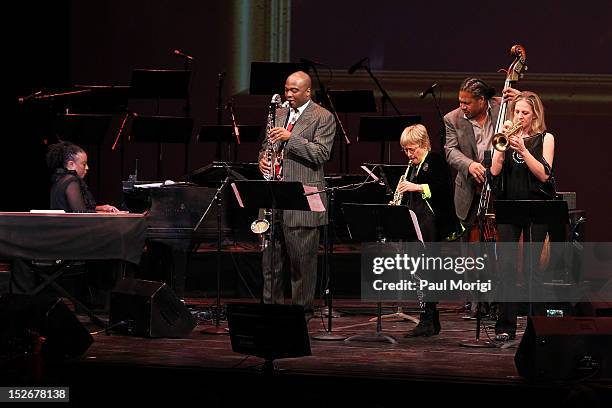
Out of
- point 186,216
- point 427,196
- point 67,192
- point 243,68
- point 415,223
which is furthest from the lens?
point 243,68

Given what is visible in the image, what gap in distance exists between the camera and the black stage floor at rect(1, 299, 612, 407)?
224 inches

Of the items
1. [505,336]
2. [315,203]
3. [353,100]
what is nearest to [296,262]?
[315,203]

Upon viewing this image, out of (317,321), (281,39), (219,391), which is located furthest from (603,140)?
(219,391)

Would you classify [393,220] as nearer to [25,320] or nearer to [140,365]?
[140,365]

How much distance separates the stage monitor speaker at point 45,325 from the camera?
6206 mm

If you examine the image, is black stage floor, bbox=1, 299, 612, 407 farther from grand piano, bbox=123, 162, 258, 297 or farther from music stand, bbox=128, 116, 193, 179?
music stand, bbox=128, 116, 193, 179

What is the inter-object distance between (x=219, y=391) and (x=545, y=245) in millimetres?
2357

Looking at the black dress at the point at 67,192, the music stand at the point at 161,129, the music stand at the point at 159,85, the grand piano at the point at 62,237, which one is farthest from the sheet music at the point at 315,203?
the music stand at the point at 159,85

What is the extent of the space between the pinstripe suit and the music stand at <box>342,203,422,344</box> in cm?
75

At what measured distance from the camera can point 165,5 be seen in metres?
12.5

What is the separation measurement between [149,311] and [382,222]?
170 centimetres

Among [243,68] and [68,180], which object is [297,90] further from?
[243,68]

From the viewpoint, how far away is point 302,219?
798 cm

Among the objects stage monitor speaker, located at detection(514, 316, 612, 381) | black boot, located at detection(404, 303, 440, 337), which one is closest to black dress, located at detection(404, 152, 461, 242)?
black boot, located at detection(404, 303, 440, 337)
